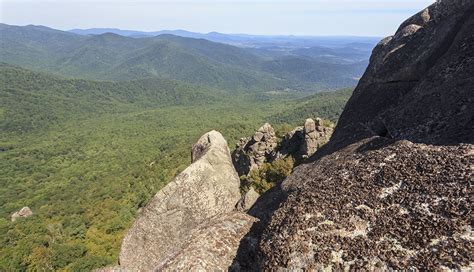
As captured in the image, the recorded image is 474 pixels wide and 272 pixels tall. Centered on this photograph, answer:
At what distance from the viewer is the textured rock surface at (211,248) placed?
13359 millimetres

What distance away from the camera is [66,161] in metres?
193

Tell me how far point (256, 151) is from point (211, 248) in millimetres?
47305

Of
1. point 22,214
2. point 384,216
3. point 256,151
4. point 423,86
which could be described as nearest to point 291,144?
point 256,151

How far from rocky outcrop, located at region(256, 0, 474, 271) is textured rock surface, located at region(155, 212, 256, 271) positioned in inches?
51.4

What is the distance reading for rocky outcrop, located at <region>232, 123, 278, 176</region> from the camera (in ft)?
195

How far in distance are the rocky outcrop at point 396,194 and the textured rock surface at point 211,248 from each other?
4.28 feet

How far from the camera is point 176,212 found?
73.5ft

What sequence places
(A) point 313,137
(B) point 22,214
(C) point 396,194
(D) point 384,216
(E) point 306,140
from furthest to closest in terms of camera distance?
(B) point 22,214
(E) point 306,140
(A) point 313,137
(C) point 396,194
(D) point 384,216

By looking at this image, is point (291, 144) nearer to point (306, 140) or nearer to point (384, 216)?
point (306, 140)

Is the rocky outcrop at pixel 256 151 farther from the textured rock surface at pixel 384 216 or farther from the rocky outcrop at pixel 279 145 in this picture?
the textured rock surface at pixel 384 216

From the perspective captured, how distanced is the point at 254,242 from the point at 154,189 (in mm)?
77936

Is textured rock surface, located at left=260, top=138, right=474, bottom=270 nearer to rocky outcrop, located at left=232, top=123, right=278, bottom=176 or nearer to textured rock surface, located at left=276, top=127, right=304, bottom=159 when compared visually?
textured rock surface, located at left=276, top=127, right=304, bottom=159

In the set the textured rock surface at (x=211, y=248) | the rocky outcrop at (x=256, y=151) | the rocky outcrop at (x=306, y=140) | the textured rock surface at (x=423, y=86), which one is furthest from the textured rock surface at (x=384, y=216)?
the rocky outcrop at (x=256, y=151)

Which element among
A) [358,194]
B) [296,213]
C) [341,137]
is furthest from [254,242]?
[341,137]
